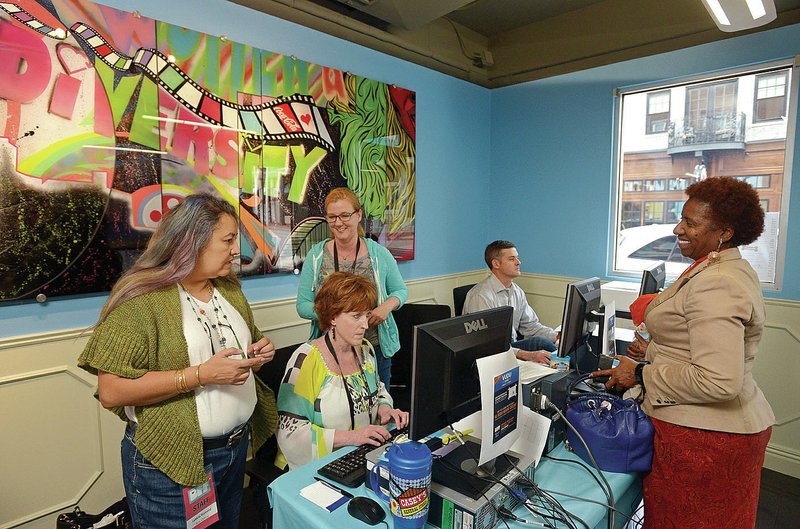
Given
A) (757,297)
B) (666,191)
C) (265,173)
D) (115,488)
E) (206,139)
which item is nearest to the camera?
(757,297)

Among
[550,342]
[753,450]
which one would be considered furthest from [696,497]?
[550,342]

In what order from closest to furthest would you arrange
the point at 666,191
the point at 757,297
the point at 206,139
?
the point at 757,297
the point at 206,139
the point at 666,191

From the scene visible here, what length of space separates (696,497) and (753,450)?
24cm

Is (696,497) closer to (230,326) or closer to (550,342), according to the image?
(550,342)

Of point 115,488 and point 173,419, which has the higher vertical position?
point 173,419

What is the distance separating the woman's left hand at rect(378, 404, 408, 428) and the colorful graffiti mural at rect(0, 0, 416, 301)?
1.46 meters

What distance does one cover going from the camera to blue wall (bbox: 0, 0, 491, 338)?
7.32 ft

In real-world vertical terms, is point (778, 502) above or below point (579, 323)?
below

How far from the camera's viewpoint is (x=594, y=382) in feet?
6.38

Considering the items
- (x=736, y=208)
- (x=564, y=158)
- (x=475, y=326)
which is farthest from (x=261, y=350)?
(x=564, y=158)

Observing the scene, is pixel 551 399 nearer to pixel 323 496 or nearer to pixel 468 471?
pixel 468 471

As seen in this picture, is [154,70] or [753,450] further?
[154,70]

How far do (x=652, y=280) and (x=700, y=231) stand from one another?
1.26 m

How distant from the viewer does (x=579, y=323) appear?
2037mm
